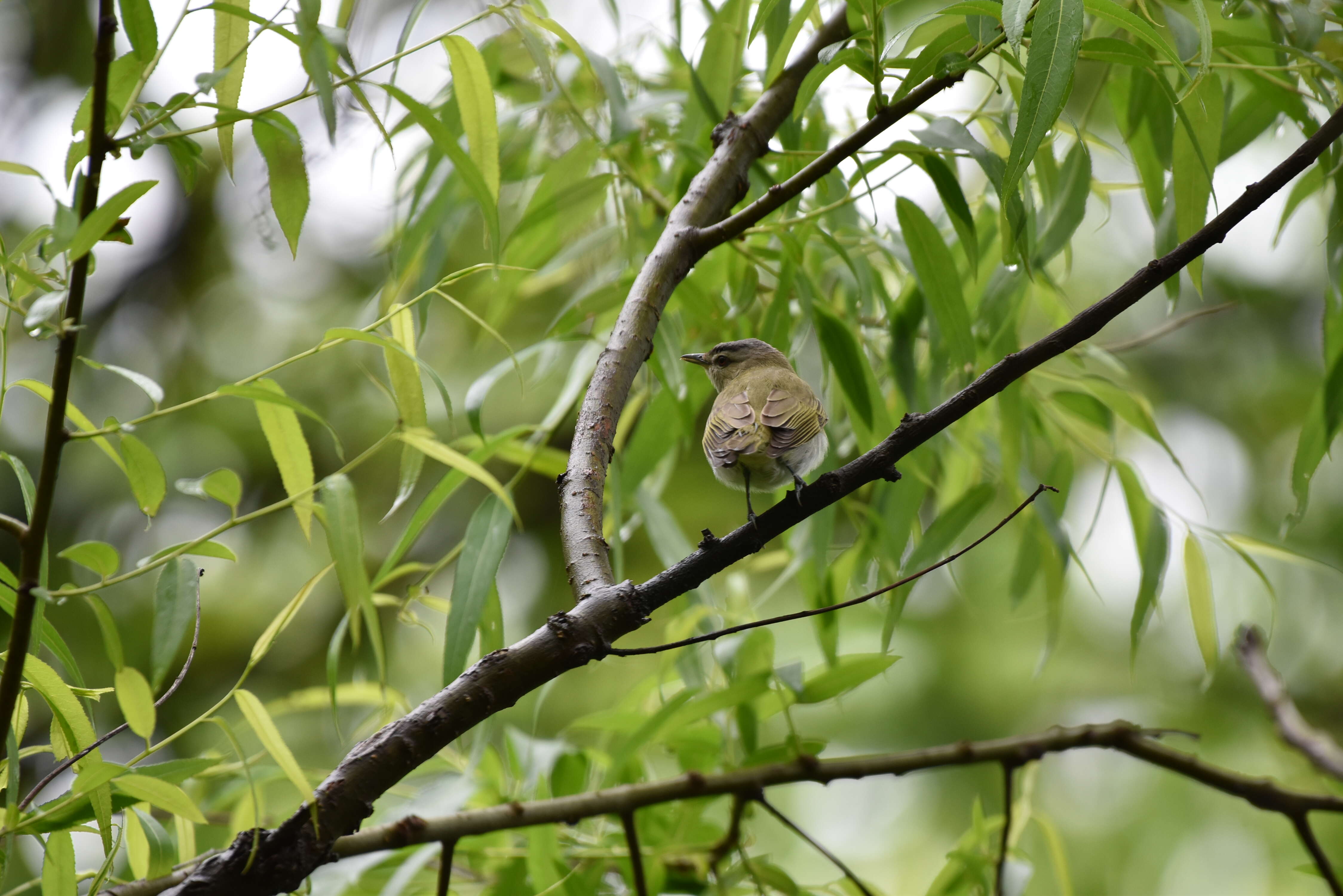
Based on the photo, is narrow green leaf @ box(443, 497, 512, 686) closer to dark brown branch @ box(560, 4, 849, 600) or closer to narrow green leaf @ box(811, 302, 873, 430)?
dark brown branch @ box(560, 4, 849, 600)

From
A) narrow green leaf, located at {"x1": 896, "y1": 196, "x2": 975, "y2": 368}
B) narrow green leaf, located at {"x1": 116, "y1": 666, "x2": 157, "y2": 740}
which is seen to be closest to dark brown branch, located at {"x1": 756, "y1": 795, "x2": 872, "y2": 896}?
narrow green leaf, located at {"x1": 896, "y1": 196, "x2": 975, "y2": 368}

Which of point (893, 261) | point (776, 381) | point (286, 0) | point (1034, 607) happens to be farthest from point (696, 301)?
point (1034, 607)

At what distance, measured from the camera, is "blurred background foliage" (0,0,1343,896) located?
1.25 m

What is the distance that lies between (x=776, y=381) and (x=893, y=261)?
33 centimetres

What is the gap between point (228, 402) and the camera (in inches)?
125

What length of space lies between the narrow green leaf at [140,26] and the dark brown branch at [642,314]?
46cm

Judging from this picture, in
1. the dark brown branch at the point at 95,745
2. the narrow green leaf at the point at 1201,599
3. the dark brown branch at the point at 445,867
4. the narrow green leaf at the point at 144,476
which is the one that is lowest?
the dark brown branch at the point at 445,867

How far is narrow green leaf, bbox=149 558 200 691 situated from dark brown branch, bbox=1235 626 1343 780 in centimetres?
169

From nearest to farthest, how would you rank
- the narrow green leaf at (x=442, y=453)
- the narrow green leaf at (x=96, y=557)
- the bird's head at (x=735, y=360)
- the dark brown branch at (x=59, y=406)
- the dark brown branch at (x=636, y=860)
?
the dark brown branch at (x=59, y=406) < the narrow green leaf at (x=96, y=557) < the narrow green leaf at (x=442, y=453) < the dark brown branch at (x=636, y=860) < the bird's head at (x=735, y=360)

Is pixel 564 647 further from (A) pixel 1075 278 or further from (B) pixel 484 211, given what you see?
(A) pixel 1075 278

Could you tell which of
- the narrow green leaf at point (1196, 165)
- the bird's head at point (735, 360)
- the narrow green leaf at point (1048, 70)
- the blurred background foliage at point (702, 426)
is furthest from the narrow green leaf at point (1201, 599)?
the narrow green leaf at point (1048, 70)

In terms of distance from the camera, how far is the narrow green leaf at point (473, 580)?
1.11m

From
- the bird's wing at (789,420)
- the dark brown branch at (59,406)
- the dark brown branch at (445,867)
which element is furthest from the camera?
the bird's wing at (789,420)

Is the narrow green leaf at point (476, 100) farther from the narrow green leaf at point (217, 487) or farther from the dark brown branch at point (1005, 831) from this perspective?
the dark brown branch at point (1005, 831)
